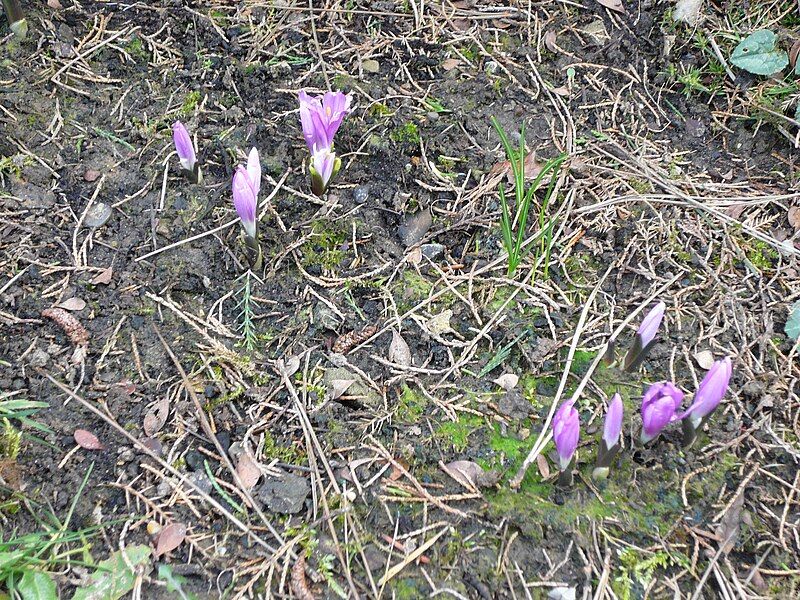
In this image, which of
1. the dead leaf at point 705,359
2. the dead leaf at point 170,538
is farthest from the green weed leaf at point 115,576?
the dead leaf at point 705,359

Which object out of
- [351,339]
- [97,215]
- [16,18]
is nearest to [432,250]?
[351,339]

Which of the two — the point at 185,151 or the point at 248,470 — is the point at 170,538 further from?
the point at 185,151

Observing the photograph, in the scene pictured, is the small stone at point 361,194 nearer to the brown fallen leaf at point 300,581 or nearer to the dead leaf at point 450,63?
the dead leaf at point 450,63

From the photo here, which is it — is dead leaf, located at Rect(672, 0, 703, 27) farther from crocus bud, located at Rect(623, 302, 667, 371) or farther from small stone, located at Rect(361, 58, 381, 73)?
crocus bud, located at Rect(623, 302, 667, 371)

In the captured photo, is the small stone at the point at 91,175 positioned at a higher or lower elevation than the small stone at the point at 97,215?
higher

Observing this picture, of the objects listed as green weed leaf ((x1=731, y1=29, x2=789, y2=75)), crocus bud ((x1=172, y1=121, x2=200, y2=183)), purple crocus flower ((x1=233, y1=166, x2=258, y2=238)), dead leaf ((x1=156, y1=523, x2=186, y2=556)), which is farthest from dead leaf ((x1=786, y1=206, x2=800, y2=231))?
dead leaf ((x1=156, y1=523, x2=186, y2=556))

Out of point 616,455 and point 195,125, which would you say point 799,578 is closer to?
point 616,455

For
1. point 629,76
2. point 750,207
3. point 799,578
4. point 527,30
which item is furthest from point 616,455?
point 527,30
